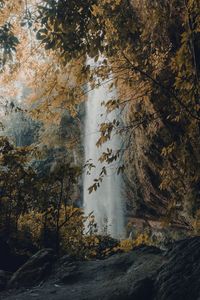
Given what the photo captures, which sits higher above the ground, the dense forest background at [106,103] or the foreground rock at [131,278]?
the dense forest background at [106,103]

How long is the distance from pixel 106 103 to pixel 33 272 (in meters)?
2.29

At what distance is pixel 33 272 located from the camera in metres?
4.87

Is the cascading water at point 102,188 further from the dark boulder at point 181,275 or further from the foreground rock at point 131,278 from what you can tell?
the dark boulder at point 181,275

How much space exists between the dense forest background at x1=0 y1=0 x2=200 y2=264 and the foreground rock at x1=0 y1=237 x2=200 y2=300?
0.81 metres

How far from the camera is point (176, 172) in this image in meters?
5.79

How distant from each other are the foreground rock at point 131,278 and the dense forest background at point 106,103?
2.67 feet

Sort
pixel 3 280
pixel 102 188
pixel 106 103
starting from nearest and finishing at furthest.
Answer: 1. pixel 106 103
2. pixel 3 280
3. pixel 102 188

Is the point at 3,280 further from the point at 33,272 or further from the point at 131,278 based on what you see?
the point at 131,278

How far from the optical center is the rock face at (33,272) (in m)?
4.73

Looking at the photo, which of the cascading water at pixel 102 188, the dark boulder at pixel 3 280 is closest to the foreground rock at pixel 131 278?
the dark boulder at pixel 3 280

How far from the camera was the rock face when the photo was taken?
473 centimetres

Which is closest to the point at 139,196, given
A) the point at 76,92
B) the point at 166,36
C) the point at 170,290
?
the point at 166,36

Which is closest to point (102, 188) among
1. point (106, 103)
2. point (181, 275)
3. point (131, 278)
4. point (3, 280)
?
point (3, 280)

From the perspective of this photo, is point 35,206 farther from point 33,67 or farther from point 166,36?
point 166,36
